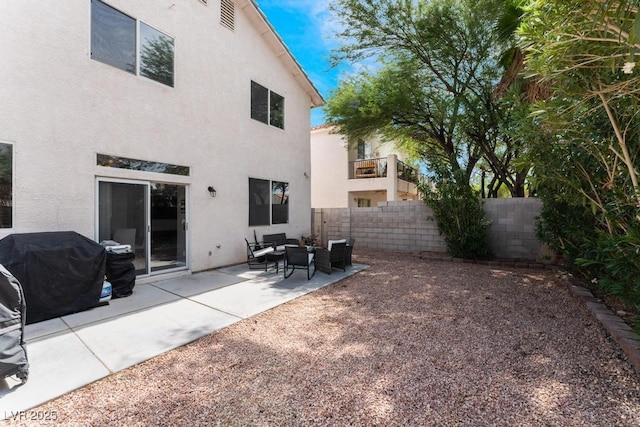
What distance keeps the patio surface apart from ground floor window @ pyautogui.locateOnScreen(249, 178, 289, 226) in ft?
9.02

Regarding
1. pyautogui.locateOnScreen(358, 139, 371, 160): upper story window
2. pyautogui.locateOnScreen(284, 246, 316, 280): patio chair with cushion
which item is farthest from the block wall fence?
pyautogui.locateOnScreen(358, 139, 371, 160): upper story window

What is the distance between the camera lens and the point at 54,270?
4414 millimetres

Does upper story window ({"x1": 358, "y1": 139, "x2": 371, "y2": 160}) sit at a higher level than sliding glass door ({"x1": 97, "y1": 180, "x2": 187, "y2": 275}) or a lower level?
higher

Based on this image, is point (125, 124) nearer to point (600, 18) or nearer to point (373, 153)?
point (600, 18)

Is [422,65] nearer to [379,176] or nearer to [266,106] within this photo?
[266,106]

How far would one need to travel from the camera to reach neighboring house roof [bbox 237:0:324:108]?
8.80 metres

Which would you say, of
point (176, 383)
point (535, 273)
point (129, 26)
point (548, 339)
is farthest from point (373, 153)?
point (176, 383)

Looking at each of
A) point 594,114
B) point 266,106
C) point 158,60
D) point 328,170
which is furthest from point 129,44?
point 328,170

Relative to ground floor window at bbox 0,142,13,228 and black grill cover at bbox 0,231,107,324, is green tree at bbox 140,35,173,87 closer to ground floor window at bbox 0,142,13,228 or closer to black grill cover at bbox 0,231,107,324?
ground floor window at bbox 0,142,13,228

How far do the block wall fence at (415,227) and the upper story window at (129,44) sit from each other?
7440mm

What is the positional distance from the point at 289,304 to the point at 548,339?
377 cm

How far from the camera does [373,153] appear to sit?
1914 centimetres

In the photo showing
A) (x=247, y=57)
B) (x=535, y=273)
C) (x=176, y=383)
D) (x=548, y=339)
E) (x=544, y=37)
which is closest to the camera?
(x=176, y=383)

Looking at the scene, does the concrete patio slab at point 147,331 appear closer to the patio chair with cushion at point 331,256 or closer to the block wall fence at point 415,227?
the patio chair with cushion at point 331,256
